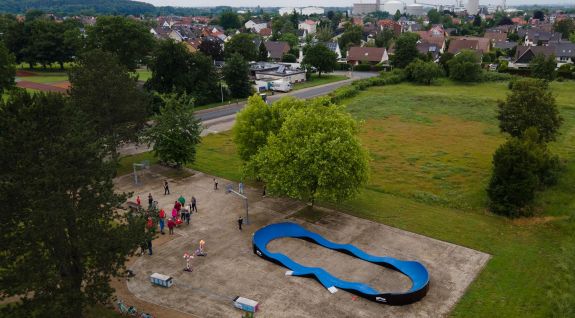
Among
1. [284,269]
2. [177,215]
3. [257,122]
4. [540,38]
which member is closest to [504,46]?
[540,38]

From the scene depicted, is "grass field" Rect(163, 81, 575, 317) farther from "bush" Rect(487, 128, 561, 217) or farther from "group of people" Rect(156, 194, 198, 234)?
"group of people" Rect(156, 194, 198, 234)

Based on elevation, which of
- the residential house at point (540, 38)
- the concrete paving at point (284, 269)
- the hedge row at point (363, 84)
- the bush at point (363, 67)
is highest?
the residential house at point (540, 38)

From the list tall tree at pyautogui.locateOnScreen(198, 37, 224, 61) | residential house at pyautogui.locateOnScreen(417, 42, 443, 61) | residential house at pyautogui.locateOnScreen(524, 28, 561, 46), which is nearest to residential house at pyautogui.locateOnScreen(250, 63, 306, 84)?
tall tree at pyautogui.locateOnScreen(198, 37, 224, 61)

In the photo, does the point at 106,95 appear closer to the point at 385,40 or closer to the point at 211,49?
the point at 211,49

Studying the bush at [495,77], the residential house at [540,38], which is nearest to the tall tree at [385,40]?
the residential house at [540,38]

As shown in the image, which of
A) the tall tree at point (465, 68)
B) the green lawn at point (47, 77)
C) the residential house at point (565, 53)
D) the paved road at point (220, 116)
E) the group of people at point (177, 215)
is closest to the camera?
the group of people at point (177, 215)

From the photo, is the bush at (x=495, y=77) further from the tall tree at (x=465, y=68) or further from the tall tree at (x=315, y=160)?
the tall tree at (x=315, y=160)
